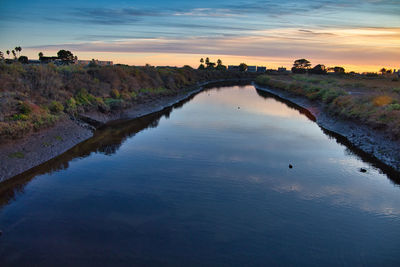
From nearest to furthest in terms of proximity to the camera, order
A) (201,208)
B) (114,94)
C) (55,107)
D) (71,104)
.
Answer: (201,208) → (55,107) → (71,104) → (114,94)

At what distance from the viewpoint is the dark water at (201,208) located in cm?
911

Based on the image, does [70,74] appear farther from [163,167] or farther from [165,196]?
[165,196]

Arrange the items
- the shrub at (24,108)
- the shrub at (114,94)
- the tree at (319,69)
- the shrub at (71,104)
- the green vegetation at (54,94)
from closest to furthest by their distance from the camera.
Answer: the green vegetation at (54,94) < the shrub at (24,108) < the shrub at (71,104) < the shrub at (114,94) < the tree at (319,69)

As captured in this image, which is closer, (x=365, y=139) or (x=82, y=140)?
(x=82, y=140)

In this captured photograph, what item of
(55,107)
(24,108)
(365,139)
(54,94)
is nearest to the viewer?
(24,108)

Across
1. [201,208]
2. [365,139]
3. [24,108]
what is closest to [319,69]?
[365,139]

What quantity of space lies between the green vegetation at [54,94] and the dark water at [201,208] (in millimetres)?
3515

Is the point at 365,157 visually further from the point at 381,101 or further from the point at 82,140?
the point at 82,140

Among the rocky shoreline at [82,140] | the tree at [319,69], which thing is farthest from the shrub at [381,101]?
the tree at [319,69]

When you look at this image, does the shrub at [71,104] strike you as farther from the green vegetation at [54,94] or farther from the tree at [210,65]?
the tree at [210,65]

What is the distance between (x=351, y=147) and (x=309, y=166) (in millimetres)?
6873

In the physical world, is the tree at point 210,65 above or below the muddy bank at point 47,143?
above

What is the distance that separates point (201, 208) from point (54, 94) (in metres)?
19.4

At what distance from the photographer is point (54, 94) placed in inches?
982
